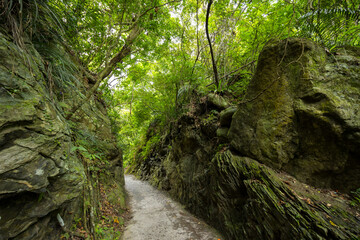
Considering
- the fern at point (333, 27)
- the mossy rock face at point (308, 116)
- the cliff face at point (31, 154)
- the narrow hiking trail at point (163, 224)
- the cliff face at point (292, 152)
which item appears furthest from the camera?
the narrow hiking trail at point (163, 224)

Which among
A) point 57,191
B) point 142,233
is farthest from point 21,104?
point 142,233

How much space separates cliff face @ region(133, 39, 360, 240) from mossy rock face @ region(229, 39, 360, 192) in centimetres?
2

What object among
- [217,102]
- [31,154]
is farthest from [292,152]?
[31,154]

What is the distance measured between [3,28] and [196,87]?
728 cm

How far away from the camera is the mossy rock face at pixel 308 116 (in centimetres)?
292

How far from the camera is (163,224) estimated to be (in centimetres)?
483

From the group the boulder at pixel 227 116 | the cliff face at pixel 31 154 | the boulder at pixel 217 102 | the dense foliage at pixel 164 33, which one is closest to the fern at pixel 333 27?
the dense foliage at pixel 164 33

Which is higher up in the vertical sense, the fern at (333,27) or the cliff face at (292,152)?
the fern at (333,27)

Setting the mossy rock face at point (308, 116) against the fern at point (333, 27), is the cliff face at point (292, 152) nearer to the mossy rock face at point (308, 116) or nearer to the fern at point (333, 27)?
the mossy rock face at point (308, 116)

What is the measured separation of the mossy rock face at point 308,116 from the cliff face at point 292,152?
2 cm

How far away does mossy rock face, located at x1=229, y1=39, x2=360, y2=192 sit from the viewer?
292 cm

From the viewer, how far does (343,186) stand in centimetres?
293

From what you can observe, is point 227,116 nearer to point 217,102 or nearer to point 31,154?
point 217,102

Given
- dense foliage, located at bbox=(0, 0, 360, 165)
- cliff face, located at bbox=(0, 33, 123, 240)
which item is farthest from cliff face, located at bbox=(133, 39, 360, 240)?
cliff face, located at bbox=(0, 33, 123, 240)
